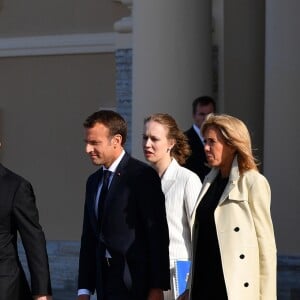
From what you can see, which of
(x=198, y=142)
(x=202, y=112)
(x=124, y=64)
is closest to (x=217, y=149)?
(x=198, y=142)

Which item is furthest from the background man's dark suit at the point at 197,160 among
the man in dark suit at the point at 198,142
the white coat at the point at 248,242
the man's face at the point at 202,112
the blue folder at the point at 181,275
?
the white coat at the point at 248,242

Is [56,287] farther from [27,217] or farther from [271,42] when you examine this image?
[27,217]

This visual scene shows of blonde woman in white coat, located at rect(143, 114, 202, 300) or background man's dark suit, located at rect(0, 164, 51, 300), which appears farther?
blonde woman in white coat, located at rect(143, 114, 202, 300)

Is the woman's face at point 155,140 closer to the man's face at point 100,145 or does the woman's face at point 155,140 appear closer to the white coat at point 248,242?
the man's face at point 100,145

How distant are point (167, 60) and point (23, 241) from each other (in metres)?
4.71

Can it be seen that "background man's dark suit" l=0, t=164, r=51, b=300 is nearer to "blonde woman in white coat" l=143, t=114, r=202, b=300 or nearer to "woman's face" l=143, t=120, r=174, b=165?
"blonde woman in white coat" l=143, t=114, r=202, b=300

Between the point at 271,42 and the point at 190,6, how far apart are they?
0.84m

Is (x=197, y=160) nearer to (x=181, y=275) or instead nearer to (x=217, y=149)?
(x=181, y=275)

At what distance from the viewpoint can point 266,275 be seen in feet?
→ 17.4

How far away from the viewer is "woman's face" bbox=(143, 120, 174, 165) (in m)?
6.62

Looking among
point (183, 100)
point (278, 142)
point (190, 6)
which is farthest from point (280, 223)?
point (190, 6)

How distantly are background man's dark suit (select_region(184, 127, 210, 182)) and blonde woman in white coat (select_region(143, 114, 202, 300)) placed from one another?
1.59 m

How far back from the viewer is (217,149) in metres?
5.46

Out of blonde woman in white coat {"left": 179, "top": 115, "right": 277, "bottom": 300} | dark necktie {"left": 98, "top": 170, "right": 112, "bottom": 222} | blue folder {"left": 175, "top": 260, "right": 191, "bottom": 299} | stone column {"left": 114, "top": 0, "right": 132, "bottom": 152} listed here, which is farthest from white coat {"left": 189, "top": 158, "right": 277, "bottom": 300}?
stone column {"left": 114, "top": 0, "right": 132, "bottom": 152}
